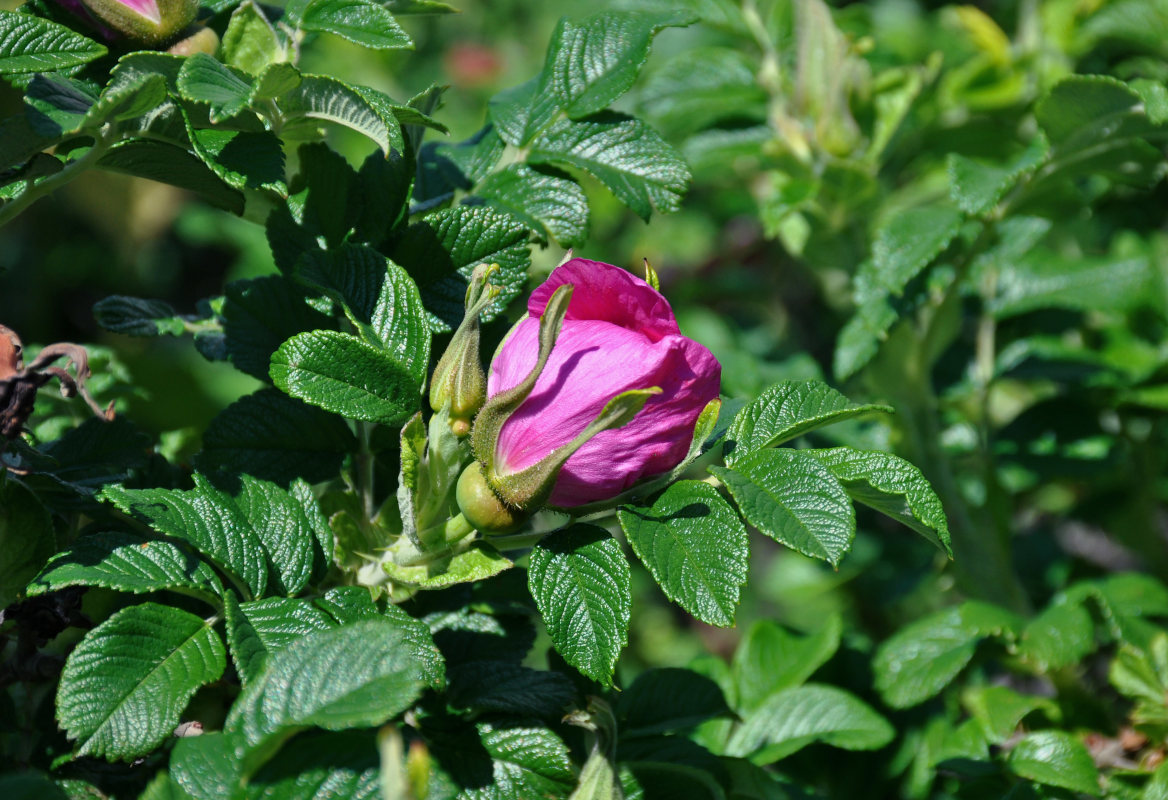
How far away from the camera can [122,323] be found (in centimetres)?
78

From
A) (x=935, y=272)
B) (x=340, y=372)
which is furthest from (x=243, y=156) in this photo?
(x=935, y=272)

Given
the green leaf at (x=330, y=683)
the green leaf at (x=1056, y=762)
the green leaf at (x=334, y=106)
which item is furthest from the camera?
the green leaf at (x=1056, y=762)

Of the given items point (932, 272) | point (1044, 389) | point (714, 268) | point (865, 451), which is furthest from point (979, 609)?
point (714, 268)

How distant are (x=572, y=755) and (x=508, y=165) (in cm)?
46

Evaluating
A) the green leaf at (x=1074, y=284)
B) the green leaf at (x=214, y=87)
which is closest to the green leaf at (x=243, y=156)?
the green leaf at (x=214, y=87)

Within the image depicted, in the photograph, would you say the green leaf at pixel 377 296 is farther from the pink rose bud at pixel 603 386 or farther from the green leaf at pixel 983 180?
the green leaf at pixel 983 180

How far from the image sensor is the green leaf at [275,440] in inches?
27.8

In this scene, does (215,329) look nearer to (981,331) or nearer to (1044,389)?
(981,331)

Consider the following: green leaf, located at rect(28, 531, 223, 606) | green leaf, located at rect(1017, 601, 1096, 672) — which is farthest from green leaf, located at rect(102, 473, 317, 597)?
green leaf, located at rect(1017, 601, 1096, 672)

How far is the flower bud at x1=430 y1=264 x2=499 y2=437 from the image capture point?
60 centimetres

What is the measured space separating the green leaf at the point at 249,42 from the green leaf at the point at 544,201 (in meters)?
0.18

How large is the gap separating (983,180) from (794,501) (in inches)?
21.1

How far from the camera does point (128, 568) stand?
607 mm

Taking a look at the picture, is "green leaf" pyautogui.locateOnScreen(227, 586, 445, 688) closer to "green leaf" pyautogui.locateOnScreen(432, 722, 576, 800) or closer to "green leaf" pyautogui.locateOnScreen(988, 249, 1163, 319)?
"green leaf" pyautogui.locateOnScreen(432, 722, 576, 800)
